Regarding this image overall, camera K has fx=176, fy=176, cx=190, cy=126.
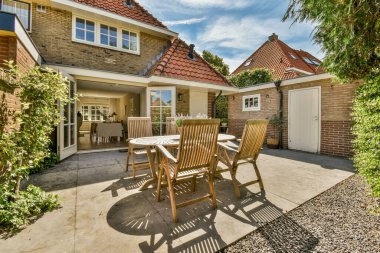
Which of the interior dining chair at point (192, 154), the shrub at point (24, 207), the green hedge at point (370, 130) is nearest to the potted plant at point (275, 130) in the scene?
the green hedge at point (370, 130)

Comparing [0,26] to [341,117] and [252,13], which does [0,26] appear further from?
[341,117]

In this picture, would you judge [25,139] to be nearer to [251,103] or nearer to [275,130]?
[275,130]

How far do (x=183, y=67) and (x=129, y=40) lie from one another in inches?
99.3

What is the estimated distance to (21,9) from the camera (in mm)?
5523

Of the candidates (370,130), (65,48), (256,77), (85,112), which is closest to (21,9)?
(65,48)

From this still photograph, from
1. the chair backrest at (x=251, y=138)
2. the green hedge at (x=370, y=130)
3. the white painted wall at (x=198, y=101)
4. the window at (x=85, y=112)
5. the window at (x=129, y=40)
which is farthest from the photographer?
the window at (x=85, y=112)

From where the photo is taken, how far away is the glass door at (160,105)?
660 centimetres

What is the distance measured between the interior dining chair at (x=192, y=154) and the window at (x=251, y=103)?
6560 millimetres

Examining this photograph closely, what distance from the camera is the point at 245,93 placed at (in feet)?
28.7

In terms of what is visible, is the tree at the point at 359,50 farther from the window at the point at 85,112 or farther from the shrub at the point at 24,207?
the window at the point at 85,112

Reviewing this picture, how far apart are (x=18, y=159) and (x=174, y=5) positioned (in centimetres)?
676

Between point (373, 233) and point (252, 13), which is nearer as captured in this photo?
point (373, 233)

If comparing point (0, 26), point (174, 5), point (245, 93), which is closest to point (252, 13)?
point (174, 5)

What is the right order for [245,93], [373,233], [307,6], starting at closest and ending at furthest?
[373,233], [307,6], [245,93]
